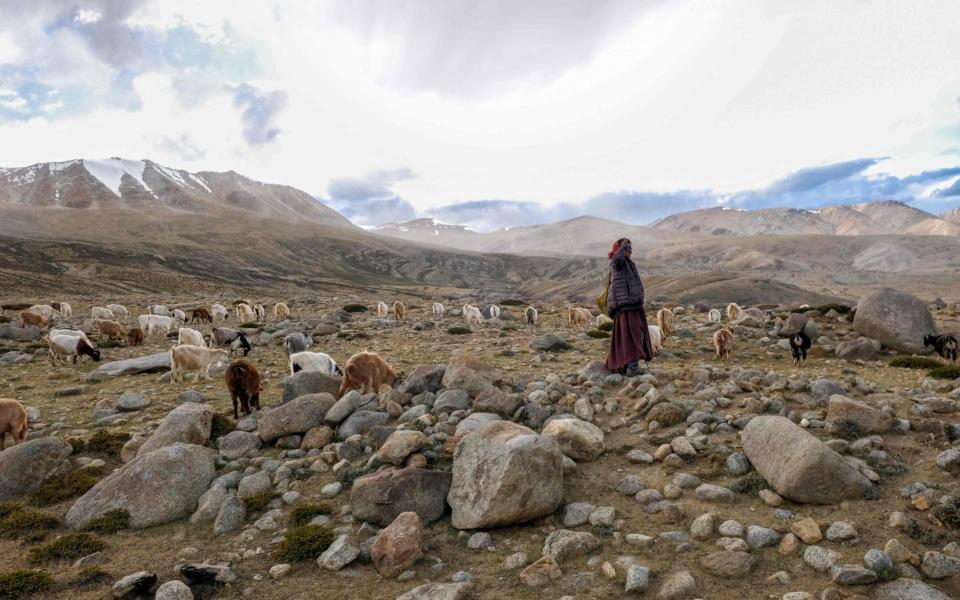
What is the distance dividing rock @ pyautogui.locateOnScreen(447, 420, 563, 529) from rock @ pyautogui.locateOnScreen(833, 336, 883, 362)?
50.1ft

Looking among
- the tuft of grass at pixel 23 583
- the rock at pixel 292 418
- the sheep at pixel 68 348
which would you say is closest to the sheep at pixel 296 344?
the sheep at pixel 68 348

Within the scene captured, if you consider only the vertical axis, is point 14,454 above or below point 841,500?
above

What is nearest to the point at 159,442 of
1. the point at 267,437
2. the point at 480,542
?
the point at 267,437

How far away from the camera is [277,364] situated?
18.9 metres

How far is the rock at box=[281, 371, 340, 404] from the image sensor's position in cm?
1141

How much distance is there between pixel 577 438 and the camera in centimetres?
789

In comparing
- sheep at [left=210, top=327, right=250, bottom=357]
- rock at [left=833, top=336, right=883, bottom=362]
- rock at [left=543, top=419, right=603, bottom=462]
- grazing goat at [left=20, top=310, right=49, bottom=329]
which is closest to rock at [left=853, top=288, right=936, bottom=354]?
rock at [left=833, top=336, right=883, bottom=362]

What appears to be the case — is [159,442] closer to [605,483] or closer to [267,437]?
[267,437]

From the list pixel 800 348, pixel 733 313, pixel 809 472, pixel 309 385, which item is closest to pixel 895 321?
pixel 800 348

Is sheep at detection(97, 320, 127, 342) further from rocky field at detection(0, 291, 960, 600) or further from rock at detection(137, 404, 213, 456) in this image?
rock at detection(137, 404, 213, 456)

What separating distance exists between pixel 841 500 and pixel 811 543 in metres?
1.05

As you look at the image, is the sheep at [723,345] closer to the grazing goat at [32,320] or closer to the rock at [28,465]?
the rock at [28,465]

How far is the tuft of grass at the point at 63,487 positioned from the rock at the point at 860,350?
20656mm

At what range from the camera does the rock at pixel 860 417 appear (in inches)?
289
